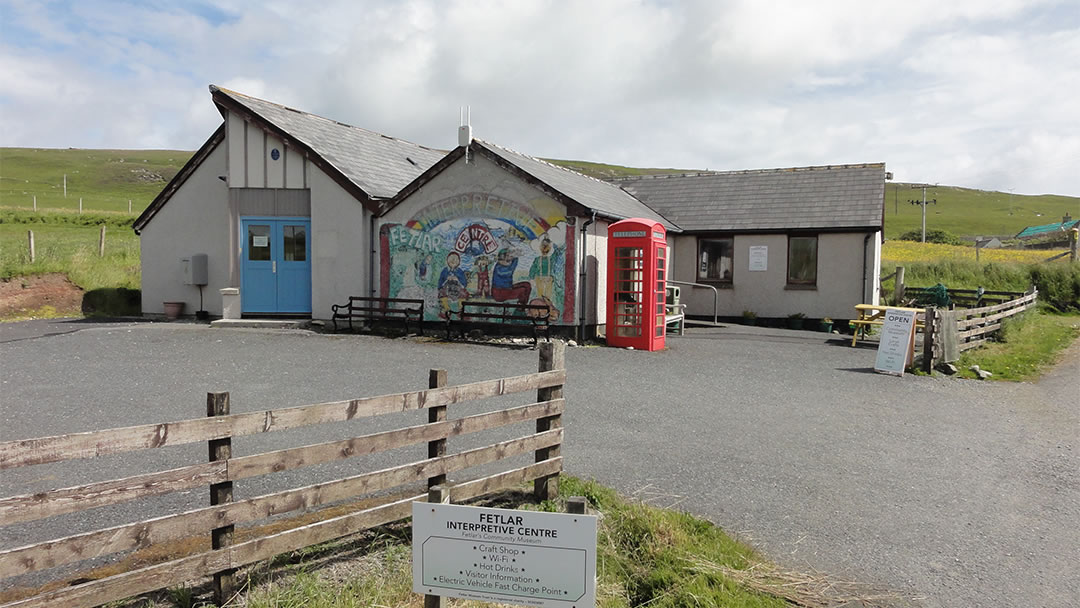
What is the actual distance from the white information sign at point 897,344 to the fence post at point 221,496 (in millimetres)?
11750

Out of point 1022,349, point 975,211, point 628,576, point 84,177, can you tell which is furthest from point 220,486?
point 975,211

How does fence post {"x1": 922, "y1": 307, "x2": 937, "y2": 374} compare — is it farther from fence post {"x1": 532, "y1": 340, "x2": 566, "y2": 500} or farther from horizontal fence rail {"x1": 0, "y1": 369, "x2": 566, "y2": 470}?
horizontal fence rail {"x1": 0, "y1": 369, "x2": 566, "y2": 470}

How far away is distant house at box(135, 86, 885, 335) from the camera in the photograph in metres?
16.7

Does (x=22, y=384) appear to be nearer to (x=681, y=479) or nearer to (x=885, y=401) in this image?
(x=681, y=479)

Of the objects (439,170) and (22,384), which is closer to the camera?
(22,384)

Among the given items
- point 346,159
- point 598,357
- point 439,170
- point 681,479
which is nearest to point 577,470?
point 681,479

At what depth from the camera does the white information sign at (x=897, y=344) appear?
12.9 m

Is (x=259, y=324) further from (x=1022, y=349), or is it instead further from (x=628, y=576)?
(x=1022, y=349)

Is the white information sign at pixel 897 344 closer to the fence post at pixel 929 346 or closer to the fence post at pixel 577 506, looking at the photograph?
the fence post at pixel 929 346

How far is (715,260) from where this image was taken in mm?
23484

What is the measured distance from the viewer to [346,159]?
19.9 meters

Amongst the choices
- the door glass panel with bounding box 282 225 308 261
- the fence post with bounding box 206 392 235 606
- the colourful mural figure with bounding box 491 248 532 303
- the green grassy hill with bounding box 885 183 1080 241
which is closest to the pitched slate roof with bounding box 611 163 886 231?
the colourful mural figure with bounding box 491 248 532 303

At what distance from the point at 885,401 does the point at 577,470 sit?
596 cm

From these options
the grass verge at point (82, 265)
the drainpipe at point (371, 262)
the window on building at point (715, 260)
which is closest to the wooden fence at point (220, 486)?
the drainpipe at point (371, 262)
